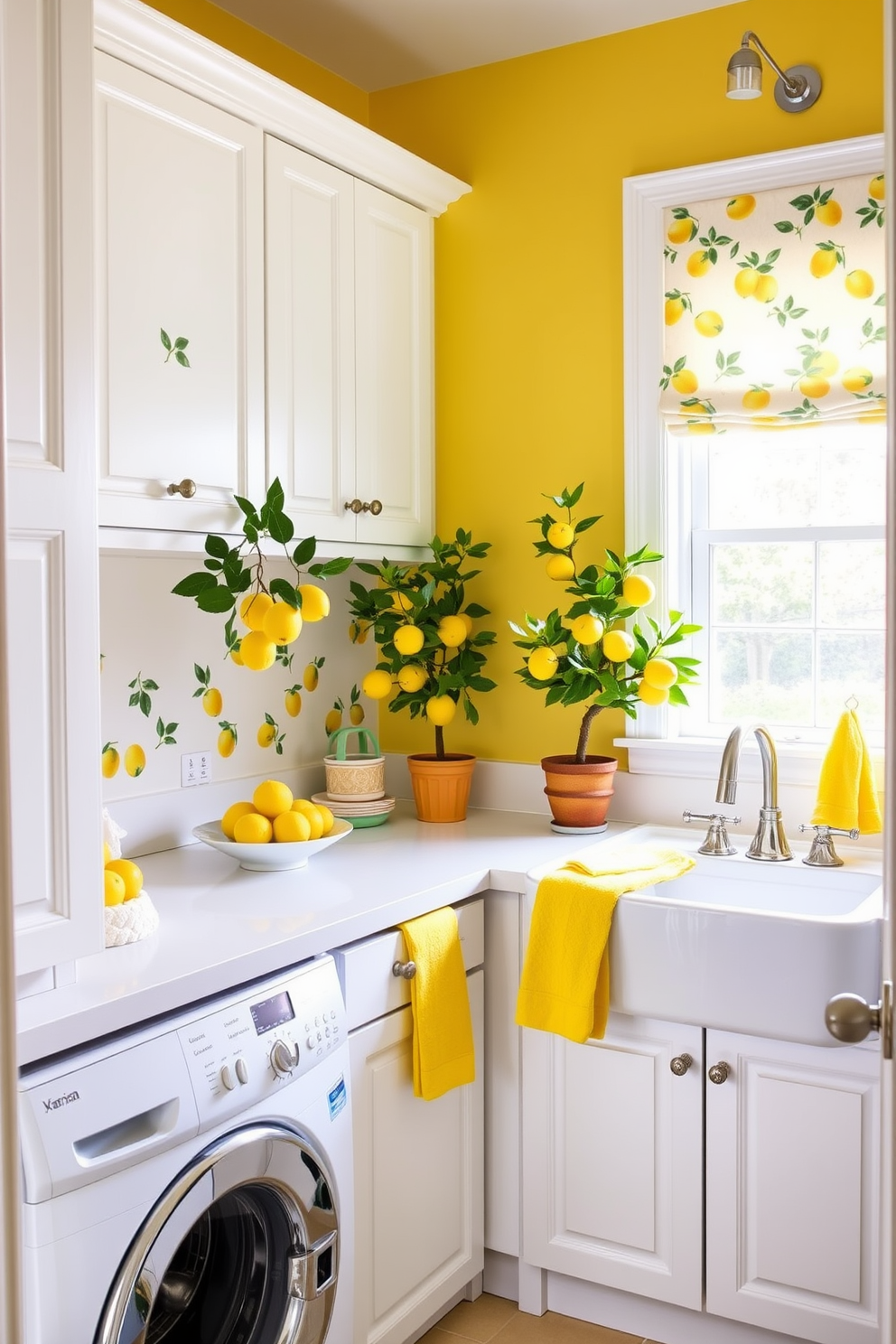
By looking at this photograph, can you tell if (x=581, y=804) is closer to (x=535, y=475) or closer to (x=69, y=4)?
(x=535, y=475)

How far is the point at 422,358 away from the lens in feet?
9.50

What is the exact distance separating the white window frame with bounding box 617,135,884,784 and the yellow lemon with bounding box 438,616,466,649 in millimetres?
427

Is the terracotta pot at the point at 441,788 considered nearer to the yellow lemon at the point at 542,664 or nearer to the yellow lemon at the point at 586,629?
the yellow lemon at the point at 542,664

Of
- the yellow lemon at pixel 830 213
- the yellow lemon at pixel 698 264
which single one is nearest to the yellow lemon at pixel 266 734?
the yellow lemon at pixel 698 264

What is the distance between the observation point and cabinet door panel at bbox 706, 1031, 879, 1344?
6.60ft

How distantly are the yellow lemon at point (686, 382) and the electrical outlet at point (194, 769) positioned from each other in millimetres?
1282

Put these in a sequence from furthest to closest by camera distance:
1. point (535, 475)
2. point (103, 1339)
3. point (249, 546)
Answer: point (535, 475) → point (249, 546) → point (103, 1339)

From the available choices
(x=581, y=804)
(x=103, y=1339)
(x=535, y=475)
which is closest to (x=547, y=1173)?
(x=581, y=804)

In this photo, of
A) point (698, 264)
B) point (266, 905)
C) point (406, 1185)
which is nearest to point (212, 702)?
point (266, 905)

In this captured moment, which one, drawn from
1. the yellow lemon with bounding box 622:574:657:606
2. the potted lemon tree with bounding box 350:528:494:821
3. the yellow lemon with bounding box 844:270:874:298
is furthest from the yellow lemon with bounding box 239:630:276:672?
the yellow lemon with bounding box 844:270:874:298

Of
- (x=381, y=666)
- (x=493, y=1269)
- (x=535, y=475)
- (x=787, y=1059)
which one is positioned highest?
(x=535, y=475)

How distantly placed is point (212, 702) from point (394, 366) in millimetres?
867

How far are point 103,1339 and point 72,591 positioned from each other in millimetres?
906

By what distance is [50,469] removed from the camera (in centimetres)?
152
